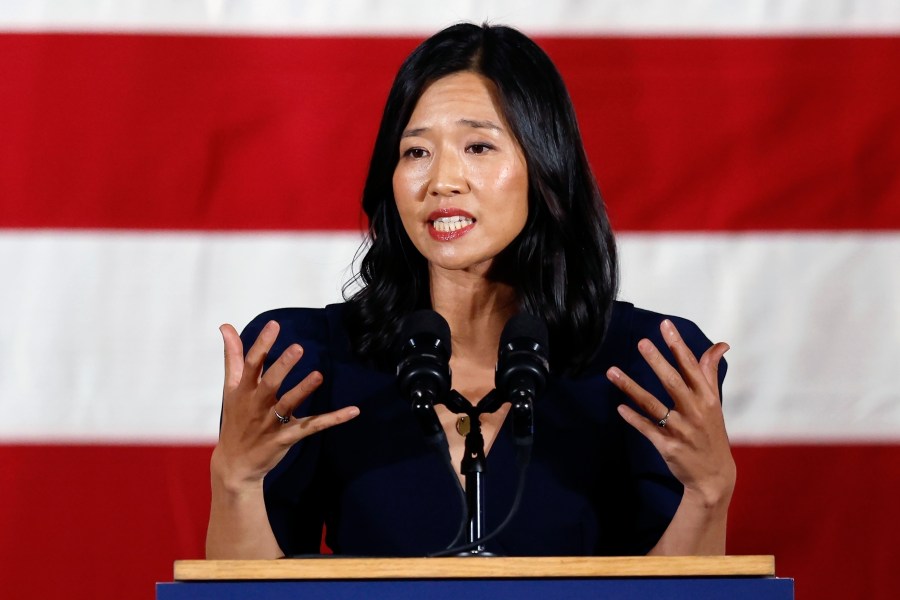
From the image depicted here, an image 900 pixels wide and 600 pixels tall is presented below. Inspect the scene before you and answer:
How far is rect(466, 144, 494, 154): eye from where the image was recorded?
173 cm

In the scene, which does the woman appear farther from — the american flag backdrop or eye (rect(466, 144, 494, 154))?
the american flag backdrop

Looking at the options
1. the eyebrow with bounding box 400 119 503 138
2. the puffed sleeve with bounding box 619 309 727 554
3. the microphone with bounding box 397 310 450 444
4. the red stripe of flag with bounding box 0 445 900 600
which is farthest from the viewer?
the red stripe of flag with bounding box 0 445 900 600

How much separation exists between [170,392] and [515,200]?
0.75 meters

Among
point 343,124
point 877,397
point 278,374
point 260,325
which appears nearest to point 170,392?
point 260,325

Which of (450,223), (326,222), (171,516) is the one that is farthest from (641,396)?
(171,516)

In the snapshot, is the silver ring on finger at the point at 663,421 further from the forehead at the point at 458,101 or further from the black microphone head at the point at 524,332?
the forehead at the point at 458,101

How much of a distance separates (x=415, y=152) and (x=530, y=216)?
7.7 inches

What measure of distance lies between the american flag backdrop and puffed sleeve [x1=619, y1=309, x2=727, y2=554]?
1.12ft

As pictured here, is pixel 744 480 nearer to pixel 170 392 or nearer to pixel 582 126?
pixel 582 126

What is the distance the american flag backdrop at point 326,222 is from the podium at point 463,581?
1170mm

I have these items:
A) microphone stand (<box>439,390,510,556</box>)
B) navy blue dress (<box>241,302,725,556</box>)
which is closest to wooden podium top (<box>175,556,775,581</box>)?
microphone stand (<box>439,390,510,556</box>)

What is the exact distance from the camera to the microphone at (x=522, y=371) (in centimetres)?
116

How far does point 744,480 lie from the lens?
6.94ft

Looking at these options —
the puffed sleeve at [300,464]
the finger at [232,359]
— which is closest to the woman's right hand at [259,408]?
the finger at [232,359]
